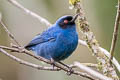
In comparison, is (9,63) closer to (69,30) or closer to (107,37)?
(107,37)

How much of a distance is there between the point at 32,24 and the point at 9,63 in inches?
59.3

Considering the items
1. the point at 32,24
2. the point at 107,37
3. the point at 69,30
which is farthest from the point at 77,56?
the point at 69,30

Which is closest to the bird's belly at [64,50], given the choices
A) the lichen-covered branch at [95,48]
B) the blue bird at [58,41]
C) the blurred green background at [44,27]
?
the blue bird at [58,41]

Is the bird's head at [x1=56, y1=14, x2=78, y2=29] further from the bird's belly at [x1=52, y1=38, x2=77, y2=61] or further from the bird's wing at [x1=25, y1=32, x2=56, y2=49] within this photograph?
the bird's belly at [x1=52, y1=38, x2=77, y2=61]

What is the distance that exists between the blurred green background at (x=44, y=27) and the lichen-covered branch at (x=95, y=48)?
191 inches

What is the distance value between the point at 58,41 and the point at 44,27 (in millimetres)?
4817

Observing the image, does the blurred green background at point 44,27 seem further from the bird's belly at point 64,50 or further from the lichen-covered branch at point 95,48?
the lichen-covered branch at point 95,48

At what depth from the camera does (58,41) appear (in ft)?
17.3

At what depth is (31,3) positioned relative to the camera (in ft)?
37.6

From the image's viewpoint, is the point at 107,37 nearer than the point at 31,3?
Yes

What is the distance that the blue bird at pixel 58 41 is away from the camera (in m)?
5.17

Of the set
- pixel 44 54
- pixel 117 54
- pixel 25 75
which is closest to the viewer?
pixel 44 54

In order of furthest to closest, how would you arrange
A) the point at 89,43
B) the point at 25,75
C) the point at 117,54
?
the point at 25,75, the point at 117,54, the point at 89,43

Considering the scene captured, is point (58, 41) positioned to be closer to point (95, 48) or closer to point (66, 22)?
point (66, 22)
